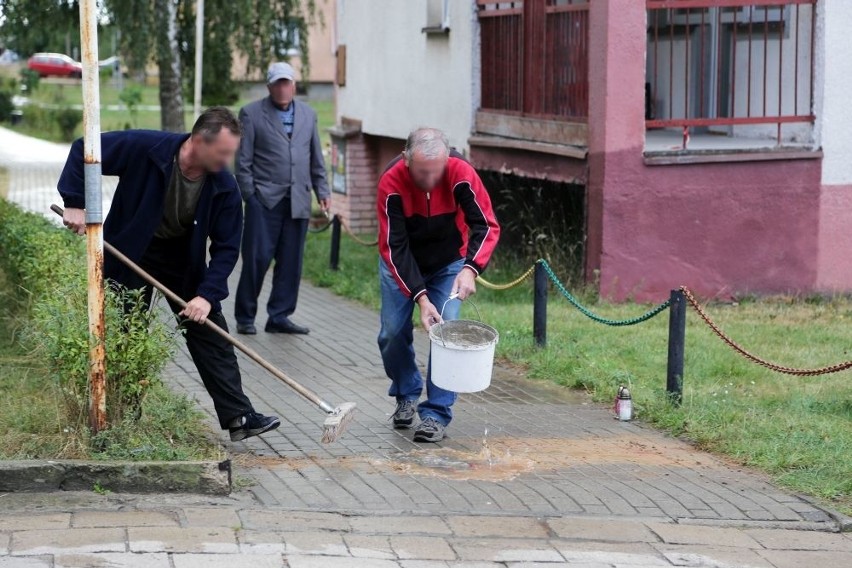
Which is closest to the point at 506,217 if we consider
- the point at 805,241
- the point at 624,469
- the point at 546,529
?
the point at 805,241

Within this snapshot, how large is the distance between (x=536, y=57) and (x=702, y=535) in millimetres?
Result: 7549

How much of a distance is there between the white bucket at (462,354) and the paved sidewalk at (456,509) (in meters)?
0.41

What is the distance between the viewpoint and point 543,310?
9.24 metres

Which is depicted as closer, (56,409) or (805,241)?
(56,409)

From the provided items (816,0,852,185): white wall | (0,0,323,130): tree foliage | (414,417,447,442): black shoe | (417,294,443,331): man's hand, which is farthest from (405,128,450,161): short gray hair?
(0,0,323,130): tree foliage

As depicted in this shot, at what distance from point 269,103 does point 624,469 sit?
185 inches

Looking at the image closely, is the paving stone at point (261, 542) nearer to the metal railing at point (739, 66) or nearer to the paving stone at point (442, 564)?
the paving stone at point (442, 564)

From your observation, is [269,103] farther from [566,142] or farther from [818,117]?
[818,117]

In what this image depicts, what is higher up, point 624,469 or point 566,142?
point 566,142

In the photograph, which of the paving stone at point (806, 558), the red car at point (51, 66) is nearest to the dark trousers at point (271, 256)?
the paving stone at point (806, 558)

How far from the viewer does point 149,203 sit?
6266 millimetres

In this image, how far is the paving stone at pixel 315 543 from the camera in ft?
17.0

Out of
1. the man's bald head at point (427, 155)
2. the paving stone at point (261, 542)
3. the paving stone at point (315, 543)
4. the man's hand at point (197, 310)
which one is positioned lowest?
the paving stone at point (315, 543)

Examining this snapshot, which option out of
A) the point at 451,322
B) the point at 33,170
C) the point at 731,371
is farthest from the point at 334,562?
the point at 33,170
